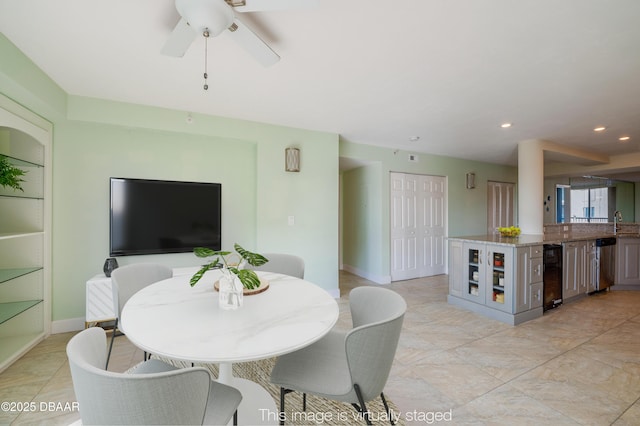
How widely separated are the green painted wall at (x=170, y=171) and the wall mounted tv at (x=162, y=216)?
18 cm

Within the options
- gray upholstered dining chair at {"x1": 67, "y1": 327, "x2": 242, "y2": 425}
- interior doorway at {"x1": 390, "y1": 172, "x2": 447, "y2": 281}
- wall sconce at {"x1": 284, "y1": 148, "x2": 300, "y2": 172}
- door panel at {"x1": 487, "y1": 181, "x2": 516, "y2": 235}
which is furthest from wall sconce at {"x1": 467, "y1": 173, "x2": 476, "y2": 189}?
gray upholstered dining chair at {"x1": 67, "y1": 327, "x2": 242, "y2": 425}

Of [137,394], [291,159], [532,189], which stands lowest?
[137,394]

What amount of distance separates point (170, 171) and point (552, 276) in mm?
5015

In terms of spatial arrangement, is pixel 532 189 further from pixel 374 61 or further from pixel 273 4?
pixel 273 4

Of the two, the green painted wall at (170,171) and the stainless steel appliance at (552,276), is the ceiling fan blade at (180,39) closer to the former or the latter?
the green painted wall at (170,171)

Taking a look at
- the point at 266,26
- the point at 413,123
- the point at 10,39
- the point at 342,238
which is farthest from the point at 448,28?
the point at 342,238

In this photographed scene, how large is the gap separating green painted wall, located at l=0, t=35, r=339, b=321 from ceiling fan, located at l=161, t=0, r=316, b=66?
146 centimetres

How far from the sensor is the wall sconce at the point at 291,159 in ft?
12.2

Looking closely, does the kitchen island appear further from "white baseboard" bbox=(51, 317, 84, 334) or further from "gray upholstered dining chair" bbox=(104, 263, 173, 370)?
"white baseboard" bbox=(51, 317, 84, 334)

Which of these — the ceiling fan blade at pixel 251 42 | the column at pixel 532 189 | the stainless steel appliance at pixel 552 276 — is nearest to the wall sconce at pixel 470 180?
the column at pixel 532 189

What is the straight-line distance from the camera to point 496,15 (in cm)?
166

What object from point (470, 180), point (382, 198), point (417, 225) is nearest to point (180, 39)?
point (382, 198)

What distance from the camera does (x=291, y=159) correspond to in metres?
3.71

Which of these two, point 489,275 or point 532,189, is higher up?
point 532,189
